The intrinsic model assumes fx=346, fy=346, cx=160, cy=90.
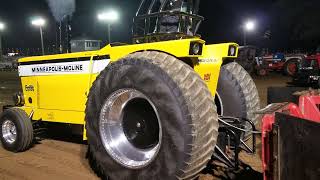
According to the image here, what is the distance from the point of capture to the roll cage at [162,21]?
504cm

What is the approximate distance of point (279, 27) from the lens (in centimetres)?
5809

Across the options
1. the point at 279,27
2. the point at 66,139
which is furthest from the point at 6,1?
the point at 66,139

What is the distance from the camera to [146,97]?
3471mm

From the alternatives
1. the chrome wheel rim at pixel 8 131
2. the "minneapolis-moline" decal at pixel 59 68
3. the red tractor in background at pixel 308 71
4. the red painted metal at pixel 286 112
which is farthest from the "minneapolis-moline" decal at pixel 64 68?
the red tractor in background at pixel 308 71

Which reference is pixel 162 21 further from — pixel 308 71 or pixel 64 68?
pixel 308 71

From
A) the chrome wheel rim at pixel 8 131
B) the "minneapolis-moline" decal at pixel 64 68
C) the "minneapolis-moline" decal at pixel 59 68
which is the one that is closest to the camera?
the "minneapolis-moline" decal at pixel 64 68

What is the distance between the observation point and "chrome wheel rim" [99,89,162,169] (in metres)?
3.77

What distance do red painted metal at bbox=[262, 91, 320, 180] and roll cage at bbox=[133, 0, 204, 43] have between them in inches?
80.9

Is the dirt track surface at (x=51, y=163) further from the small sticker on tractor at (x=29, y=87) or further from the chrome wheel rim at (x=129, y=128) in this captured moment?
the small sticker on tractor at (x=29, y=87)

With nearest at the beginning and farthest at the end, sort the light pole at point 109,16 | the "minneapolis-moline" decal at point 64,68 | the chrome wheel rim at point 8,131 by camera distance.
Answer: the "minneapolis-moline" decal at point 64,68 < the chrome wheel rim at point 8,131 < the light pole at point 109,16

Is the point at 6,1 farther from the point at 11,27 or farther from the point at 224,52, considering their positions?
the point at 224,52

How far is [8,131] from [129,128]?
2.79m

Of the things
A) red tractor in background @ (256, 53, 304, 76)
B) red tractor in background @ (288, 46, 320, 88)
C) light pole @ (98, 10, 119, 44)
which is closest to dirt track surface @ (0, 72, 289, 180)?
light pole @ (98, 10, 119, 44)

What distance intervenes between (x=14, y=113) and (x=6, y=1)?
224 ft
